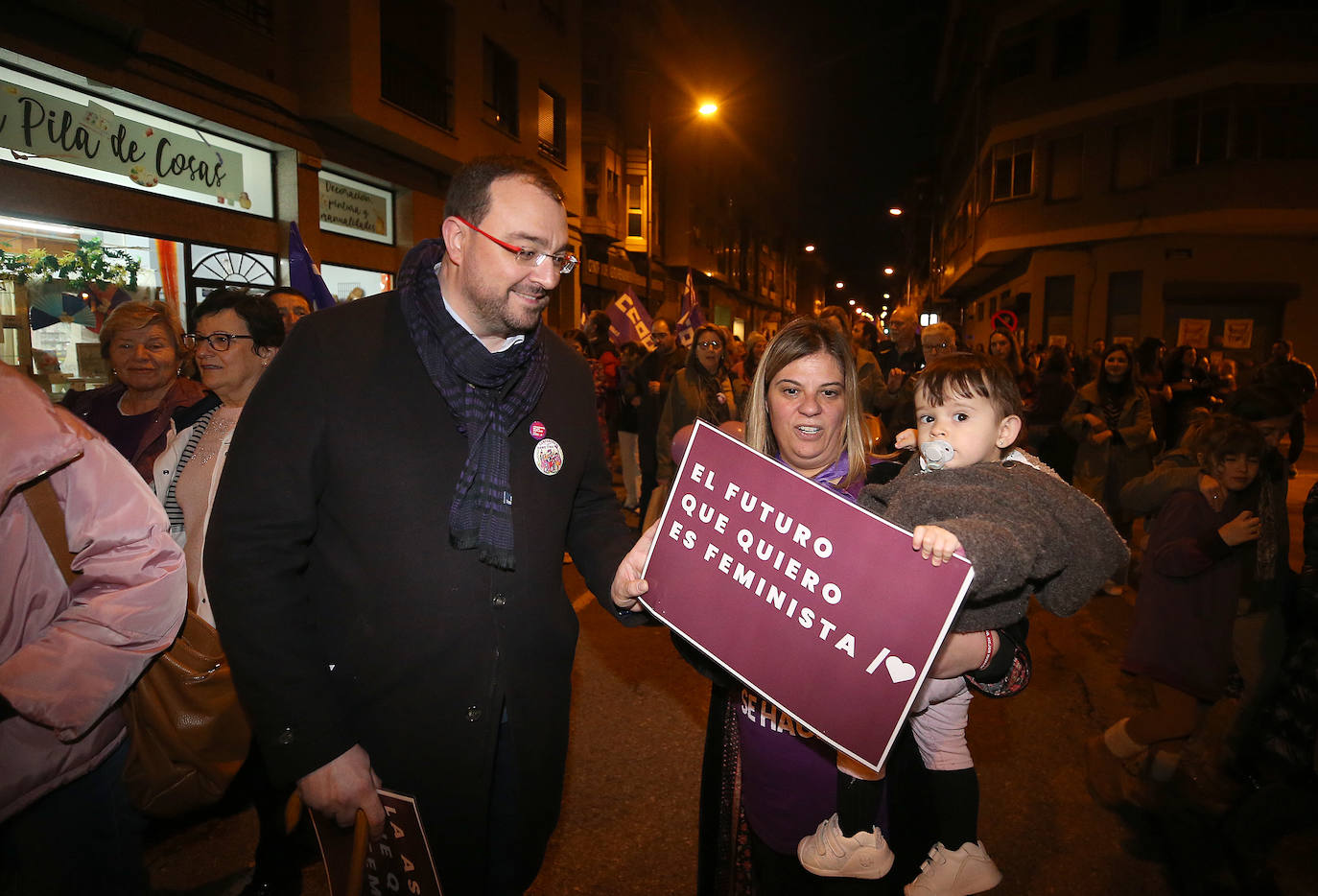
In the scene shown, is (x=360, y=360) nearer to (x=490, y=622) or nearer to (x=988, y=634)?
(x=490, y=622)

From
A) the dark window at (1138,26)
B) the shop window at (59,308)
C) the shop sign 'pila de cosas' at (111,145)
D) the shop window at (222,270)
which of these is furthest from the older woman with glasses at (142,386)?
the dark window at (1138,26)

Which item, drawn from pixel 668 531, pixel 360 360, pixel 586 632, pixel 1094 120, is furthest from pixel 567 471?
pixel 1094 120

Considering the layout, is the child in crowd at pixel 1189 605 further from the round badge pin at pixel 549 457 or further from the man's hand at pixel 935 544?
the round badge pin at pixel 549 457

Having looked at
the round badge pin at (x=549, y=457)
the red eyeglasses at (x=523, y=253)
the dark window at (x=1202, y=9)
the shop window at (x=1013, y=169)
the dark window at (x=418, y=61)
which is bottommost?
the round badge pin at (x=549, y=457)

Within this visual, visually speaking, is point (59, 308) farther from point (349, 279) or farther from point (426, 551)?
point (426, 551)

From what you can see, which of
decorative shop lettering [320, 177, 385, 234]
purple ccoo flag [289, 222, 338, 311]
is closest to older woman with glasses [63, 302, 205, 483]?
purple ccoo flag [289, 222, 338, 311]

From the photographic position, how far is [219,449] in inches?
119

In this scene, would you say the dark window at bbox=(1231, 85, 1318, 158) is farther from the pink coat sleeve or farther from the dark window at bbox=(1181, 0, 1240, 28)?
the pink coat sleeve

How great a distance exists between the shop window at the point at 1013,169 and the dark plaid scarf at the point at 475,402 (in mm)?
27402

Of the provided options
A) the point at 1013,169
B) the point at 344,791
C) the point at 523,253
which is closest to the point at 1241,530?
the point at 523,253

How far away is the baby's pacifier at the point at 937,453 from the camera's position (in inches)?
83.8

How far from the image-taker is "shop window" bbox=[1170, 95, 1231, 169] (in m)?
19.9

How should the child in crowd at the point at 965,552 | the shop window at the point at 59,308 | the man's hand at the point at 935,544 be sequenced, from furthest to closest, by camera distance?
the shop window at the point at 59,308
the child in crowd at the point at 965,552
the man's hand at the point at 935,544

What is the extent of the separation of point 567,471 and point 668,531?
482 mm
